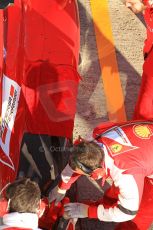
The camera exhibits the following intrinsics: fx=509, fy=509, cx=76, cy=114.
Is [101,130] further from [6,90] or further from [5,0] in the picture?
[5,0]

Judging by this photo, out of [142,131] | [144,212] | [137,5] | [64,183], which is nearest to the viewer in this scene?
[142,131]

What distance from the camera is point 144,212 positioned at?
369 cm

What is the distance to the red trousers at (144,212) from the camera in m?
3.68

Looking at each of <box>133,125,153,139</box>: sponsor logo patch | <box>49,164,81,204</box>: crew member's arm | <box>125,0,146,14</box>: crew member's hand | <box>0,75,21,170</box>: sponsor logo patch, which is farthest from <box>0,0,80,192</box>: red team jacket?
<box>133,125,153,139</box>: sponsor logo patch

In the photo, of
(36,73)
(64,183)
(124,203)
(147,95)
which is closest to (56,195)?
(64,183)

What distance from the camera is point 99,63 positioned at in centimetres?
495

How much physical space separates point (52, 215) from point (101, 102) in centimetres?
152

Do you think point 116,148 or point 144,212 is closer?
point 116,148

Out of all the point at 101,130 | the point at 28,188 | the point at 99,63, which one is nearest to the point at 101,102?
the point at 99,63

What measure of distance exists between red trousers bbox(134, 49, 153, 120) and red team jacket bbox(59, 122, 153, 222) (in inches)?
26.9

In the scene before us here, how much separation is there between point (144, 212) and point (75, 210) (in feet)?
1.72

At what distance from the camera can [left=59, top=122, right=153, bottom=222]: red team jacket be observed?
313 cm

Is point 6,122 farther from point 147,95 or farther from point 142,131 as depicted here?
point 147,95

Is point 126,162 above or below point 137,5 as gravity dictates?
below
